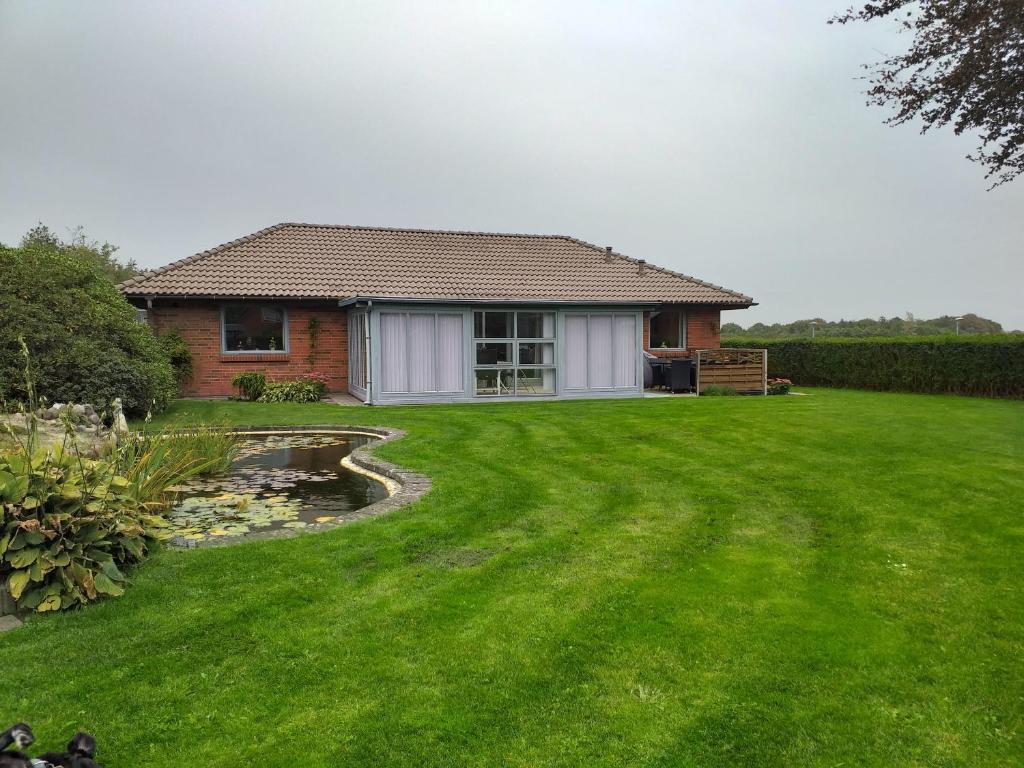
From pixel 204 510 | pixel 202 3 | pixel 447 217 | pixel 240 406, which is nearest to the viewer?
pixel 204 510

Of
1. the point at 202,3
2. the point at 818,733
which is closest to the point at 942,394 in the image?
the point at 818,733

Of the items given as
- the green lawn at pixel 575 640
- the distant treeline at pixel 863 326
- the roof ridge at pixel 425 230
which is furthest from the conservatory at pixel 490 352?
the distant treeline at pixel 863 326

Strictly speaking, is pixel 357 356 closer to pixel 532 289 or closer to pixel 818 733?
pixel 532 289

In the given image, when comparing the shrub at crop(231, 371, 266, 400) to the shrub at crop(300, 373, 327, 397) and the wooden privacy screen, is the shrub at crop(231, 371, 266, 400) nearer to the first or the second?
the shrub at crop(300, 373, 327, 397)

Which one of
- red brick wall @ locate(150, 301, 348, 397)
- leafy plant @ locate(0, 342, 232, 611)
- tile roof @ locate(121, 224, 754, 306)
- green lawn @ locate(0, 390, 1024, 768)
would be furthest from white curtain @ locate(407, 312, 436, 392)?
leafy plant @ locate(0, 342, 232, 611)

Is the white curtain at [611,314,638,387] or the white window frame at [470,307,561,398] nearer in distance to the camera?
the white window frame at [470,307,561,398]

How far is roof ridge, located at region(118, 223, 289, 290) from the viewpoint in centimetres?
1684

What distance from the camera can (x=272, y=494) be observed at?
710 cm

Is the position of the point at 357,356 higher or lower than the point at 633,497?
higher

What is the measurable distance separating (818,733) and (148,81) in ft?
74.9

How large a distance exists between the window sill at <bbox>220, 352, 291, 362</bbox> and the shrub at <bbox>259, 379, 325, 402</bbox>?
1206 millimetres

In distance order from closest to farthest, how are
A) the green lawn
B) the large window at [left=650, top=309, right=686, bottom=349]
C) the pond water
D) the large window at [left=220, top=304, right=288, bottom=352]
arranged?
the green lawn, the pond water, the large window at [left=220, top=304, right=288, bottom=352], the large window at [left=650, top=309, right=686, bottom=349]

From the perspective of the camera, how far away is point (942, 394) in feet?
61.2

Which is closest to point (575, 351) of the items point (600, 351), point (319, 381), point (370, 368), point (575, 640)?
point (600, 351)
